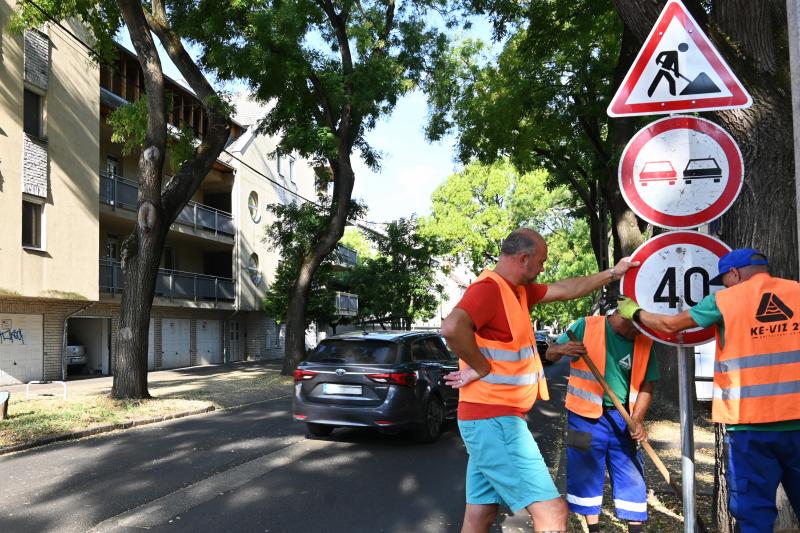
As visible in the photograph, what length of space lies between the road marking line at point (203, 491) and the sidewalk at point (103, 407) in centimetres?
337

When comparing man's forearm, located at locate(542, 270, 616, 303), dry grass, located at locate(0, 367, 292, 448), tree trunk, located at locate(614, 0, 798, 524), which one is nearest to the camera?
man's forearm, located at locate(542, 270, 616, 303)

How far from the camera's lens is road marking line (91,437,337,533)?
5.39m

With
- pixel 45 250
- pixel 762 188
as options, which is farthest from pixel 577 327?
pixel 45 250

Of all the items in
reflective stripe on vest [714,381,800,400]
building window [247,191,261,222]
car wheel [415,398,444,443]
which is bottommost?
car wheel [415,398,444,443]

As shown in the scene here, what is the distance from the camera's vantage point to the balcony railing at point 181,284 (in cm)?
2280

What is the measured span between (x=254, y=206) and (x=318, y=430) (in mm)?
26430

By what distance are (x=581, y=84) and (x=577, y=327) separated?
11499 millimetres

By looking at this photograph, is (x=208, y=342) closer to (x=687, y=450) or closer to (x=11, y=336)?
(x=11, y=336)

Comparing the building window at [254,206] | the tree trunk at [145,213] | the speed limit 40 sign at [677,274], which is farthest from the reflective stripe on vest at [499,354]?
the building window at [254,206]

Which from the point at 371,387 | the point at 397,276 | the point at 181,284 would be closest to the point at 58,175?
the point at 181,284

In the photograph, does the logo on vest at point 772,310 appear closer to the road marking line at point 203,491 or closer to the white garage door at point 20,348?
the road marking line at point 203,491

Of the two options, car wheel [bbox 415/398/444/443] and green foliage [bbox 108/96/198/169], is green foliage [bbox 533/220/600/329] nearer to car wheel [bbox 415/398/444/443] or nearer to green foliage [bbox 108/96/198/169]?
green foliage [bbox 108/96/198/169]

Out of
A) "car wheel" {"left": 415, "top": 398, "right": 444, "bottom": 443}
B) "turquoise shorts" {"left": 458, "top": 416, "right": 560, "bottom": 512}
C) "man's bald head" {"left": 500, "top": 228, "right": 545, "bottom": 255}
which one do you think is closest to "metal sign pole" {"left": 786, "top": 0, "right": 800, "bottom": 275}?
"man's bald head" {"left": 500, "top": 228, "right": 545, "bottom": 255}

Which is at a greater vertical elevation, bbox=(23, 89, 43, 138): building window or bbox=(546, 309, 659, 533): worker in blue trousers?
bbox=(23, 89, 43, 138): building window
